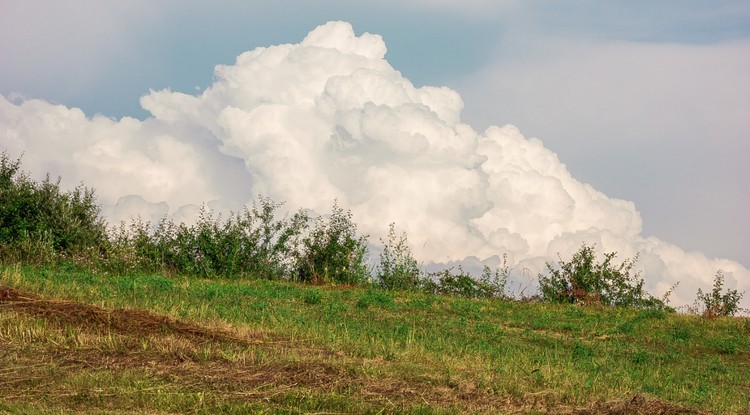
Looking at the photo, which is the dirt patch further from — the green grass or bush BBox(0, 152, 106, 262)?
bush BBox(0, 152, 106, 262)

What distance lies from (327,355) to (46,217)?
1839cm

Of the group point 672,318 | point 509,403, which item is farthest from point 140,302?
point 672,318

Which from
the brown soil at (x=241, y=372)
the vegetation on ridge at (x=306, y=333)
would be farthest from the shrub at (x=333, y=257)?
the brown soil at (x=241, y=372)

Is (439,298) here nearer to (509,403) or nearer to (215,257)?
(215,257)

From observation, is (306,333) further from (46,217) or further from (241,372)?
(46,217)

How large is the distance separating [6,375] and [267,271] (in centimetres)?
1559

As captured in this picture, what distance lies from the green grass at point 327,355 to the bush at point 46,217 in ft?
20.9

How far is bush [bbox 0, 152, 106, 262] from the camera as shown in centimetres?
2656

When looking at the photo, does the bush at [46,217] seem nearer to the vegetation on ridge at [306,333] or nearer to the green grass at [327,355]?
the vegetation on ridge at [306,333]

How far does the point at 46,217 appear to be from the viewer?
90.0 ft

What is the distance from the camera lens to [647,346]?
59.2 ft

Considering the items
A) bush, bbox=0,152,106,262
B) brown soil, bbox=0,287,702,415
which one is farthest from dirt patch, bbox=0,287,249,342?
bush, bbox=0,152,106,262

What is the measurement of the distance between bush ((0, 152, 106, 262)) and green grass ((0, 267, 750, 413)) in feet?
20.9

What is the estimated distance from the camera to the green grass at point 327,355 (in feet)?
32.4
